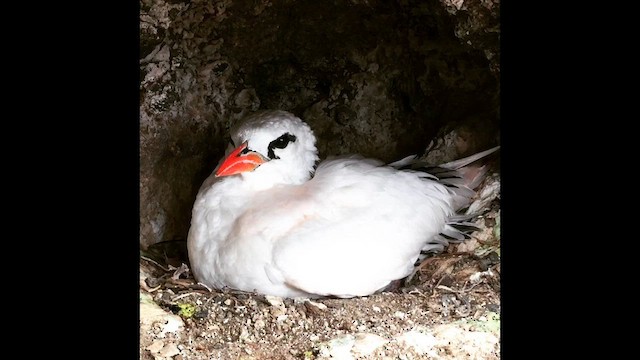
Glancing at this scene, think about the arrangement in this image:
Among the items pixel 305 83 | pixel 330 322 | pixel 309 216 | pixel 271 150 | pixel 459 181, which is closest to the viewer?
pixel 330 322

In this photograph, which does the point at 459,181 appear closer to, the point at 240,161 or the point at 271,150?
the point at 271,150

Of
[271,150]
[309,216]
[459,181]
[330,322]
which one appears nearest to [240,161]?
[271,150]

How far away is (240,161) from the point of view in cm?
286

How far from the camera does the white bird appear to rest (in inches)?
102

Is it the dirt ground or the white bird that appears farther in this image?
the white bird

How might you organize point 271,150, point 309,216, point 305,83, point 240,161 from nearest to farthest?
1. point 309,216
2. point 240,161
3. point 271,150
4. point 305,83

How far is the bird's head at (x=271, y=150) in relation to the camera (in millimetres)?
2887

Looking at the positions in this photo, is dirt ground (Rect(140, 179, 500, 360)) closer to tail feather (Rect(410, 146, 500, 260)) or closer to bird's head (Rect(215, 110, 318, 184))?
tail feather (Rect(410, 146, 500, 260))

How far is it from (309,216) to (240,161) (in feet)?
1.19

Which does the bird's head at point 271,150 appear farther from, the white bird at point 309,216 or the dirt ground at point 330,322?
the dirt ground at point 330,322

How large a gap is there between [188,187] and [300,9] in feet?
3.15

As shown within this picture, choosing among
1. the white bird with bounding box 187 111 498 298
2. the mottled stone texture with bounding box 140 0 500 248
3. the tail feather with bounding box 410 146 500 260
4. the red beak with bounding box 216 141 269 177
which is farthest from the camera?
the mottled stone texture with bounding box 140 0 500 248

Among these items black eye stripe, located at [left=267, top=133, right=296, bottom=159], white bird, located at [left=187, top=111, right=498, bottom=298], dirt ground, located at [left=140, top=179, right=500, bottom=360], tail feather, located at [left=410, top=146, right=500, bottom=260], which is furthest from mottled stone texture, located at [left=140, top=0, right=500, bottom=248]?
dirt ground, located at [left=140, top=179, right=500, bottom=360]

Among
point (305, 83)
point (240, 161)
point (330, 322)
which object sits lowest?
point (330, 322)
